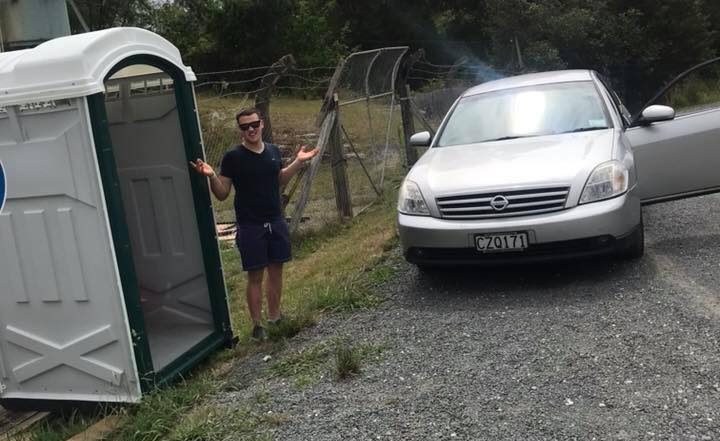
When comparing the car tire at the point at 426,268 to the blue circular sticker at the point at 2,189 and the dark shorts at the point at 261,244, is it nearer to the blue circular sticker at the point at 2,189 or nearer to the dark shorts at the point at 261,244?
the dark shorts at the point at 261,244

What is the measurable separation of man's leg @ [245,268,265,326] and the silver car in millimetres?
1207

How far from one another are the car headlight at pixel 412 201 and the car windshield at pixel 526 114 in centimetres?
105

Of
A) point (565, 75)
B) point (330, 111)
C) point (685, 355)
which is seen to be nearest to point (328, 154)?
point (330, 111)

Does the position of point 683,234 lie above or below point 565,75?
below

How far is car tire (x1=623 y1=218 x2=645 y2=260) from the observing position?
5.79m

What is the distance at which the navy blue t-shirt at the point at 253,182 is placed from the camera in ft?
17.0

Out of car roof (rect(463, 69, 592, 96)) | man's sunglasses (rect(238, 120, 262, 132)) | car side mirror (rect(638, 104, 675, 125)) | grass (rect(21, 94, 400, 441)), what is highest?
man's sunglasses (rect(238, 120, 262, 132))

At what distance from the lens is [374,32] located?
36031 mm

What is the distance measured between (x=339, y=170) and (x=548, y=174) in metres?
4.66

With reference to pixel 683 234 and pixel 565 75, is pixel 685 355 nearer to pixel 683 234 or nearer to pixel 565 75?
pixel 683 234

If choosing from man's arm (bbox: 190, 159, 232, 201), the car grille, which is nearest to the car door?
the car grille

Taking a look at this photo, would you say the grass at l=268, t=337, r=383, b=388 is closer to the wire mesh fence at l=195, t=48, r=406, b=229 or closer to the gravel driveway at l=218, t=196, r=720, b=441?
the gravel driveway at l=218, t=196, r=720, b=441

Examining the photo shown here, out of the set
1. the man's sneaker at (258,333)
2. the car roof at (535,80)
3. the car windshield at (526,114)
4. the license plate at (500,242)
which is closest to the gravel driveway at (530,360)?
the man's sneaker at (258,333)

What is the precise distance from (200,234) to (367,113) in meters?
6.20
